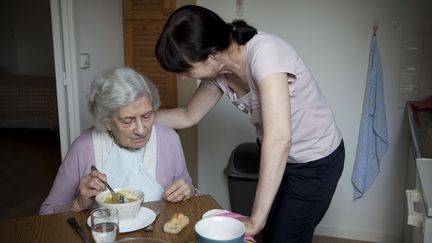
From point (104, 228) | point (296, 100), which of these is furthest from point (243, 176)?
point (104, 228)

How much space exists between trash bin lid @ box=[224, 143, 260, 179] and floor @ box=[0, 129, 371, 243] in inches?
25.1

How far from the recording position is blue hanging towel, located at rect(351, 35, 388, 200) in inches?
101

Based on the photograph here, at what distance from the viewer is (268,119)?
4.26ft

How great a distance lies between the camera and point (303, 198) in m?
1.59

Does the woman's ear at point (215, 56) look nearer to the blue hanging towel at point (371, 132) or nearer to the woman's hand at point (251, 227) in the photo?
the woman's hand at point (251, 227)

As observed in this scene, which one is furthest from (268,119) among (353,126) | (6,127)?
(6,127)

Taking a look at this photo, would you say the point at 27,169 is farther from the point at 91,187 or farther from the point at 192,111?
the point at 91,187

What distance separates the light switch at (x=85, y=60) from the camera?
2693mm

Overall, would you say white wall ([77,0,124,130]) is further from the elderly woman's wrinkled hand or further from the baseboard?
the baseboard

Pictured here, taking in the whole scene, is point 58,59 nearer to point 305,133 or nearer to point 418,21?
point 305,133

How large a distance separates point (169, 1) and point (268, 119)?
5.10ft

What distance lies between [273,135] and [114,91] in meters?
0.55

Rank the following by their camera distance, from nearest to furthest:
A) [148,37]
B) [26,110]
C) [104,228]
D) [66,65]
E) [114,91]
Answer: [104,228] → [114,91] → [66,65] → [148,37] → [26,110]

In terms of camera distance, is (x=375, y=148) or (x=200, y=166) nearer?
(x=375, y=148)
